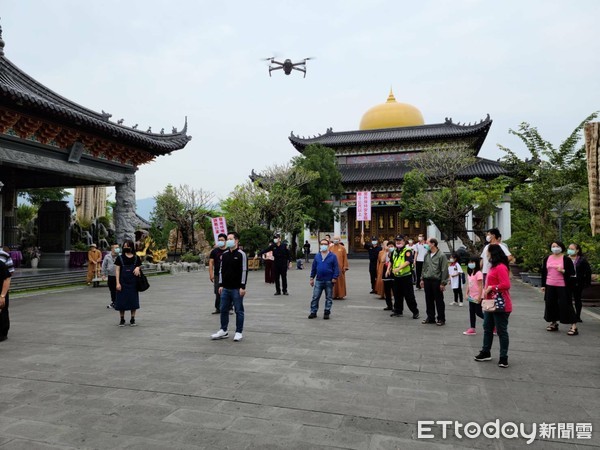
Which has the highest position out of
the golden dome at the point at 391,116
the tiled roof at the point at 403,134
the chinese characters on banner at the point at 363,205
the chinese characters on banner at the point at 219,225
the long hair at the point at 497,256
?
the golden dome at the point at 391,116

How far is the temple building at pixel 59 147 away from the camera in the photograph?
11984 mm

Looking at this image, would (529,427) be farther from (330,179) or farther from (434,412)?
(330,179)

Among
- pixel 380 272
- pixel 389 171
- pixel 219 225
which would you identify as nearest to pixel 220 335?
pixel 380 272

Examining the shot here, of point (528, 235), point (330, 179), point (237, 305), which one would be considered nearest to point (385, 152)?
point (330, 179)

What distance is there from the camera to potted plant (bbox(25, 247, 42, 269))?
18.4 metres

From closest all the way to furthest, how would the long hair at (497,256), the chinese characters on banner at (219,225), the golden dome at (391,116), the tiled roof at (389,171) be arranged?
1. the long hair at (497,256)
2. the chinese characters on banner at (219,225)
3. the tiled roof at (389,171)
4. the golden dome at (391,116)

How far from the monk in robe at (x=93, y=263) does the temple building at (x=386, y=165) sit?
68.6ft

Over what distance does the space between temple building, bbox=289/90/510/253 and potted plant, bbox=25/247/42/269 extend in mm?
20205

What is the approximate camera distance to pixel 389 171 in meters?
34.0

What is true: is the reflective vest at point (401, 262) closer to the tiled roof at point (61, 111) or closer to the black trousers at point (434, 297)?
the black trousers at point (434, 297)

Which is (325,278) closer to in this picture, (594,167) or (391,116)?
(594,167)

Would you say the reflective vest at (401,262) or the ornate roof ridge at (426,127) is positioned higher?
the ornate roof ridge at (426,127)

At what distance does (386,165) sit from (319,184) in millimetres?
8902

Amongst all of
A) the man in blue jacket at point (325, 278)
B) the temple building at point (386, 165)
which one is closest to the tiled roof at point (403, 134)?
the temple building at point (386, 165)
